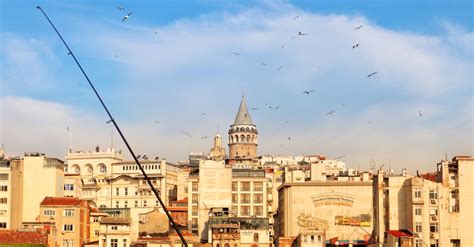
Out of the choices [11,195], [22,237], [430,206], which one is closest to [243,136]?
[11,195]

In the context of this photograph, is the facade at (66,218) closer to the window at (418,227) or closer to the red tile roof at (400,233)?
the red tile roof at (400,233)

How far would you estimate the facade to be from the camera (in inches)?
3297

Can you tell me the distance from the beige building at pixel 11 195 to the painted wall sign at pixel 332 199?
32.3 m

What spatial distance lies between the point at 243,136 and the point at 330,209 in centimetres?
9429

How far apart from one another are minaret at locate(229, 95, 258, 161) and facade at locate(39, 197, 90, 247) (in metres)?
104

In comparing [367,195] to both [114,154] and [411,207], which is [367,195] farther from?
[114,154]

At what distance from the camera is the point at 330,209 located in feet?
318

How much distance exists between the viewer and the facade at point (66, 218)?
83750mm

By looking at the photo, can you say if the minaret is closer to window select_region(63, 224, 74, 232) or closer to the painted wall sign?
the painted wall sign

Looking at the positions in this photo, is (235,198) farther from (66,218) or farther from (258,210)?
(66,218)

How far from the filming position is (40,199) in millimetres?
93625

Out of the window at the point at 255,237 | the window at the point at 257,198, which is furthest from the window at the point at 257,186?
the window at the point at 255,237

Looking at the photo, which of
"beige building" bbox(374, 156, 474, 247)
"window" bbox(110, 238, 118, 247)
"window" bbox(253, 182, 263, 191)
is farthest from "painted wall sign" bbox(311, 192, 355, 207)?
"window" bbox(110, 238, 118, 247)

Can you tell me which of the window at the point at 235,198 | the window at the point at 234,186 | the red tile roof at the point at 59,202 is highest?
the window at the point at 234,186
